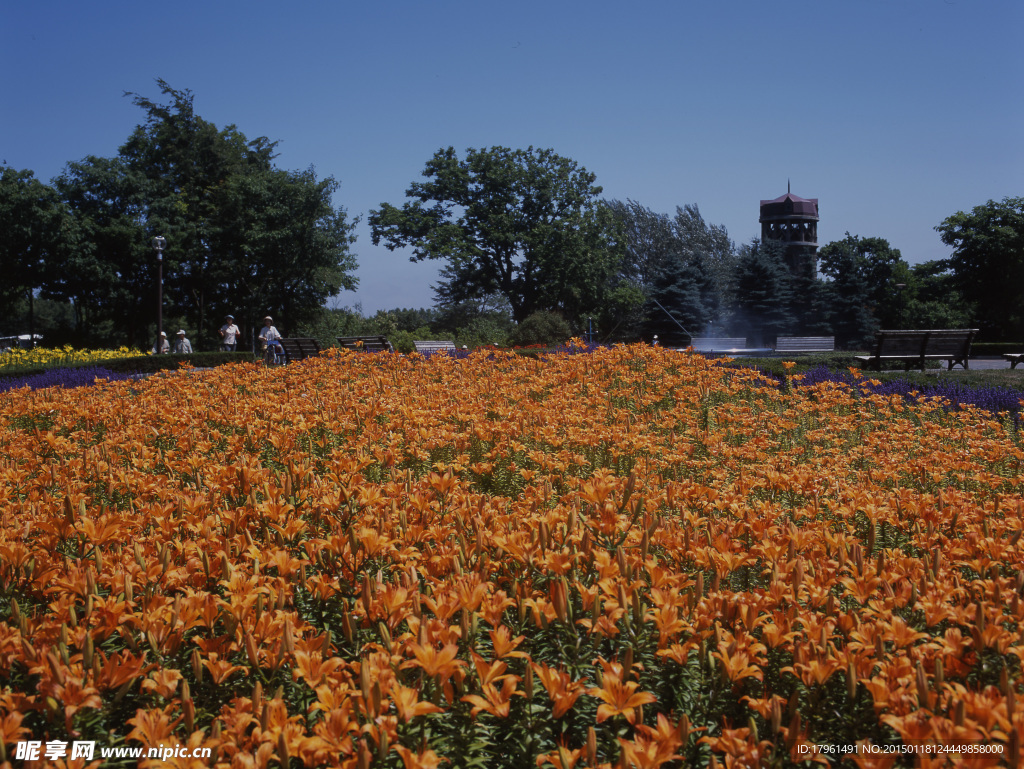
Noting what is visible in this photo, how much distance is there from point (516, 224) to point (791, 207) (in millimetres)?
41165

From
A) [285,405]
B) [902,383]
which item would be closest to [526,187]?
[902,383]

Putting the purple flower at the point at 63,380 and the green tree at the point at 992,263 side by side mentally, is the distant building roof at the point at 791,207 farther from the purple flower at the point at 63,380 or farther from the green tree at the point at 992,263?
the purple flower at the point at 63,380

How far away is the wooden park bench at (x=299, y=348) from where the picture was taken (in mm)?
15469

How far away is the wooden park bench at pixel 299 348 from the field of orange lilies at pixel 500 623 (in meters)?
12.0

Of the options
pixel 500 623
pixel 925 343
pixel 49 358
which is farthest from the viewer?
pixel 49 358

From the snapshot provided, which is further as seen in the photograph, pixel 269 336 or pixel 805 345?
pixel 805 345

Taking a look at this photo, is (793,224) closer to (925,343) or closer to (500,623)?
(925,343)

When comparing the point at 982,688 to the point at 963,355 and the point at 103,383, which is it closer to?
the point at 103,383

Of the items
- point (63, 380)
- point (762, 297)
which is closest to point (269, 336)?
point (63, 380)

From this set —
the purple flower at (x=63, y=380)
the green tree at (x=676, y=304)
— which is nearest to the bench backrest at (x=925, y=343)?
the purple flower at (x=63, y=380)

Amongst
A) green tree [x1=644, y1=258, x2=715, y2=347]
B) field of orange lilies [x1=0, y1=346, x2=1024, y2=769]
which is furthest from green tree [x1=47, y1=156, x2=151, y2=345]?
field of orange lilies [x1=0, y1=346, x2=1024, y2=769]

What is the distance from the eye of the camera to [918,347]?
13.0m

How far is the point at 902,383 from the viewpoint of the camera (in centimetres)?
891

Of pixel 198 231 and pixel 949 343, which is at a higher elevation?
pixel 198 231
